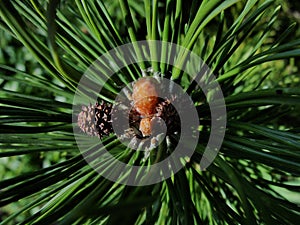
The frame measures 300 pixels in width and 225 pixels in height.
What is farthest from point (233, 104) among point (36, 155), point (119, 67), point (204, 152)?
Result: point (36, 155)

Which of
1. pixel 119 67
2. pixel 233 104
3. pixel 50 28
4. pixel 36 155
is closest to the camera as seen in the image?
pixel 50 28

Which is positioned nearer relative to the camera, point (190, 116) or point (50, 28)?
point (50, 28)

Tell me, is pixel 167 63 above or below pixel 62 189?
above

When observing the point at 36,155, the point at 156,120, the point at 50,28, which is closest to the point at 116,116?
the point at 156,120

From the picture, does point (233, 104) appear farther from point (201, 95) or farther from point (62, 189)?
point (62, 189)

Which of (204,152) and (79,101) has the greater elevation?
(79,101)

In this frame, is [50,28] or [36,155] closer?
[50,28]

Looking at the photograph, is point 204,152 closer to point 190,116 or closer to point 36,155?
point 190,116

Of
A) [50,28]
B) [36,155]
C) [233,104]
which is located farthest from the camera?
[36,155]

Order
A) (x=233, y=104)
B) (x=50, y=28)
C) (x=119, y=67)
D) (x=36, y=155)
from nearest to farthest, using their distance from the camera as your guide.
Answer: (x=50, y=28)
(x=233, y=104)
(x=119, y=67)
(x=36, y=155)
